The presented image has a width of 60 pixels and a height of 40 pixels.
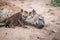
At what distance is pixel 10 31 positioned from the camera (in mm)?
5047

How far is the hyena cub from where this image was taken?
5426 mm

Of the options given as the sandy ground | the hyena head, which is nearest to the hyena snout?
the hyena head

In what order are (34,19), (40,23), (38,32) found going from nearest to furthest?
(38,32)
(40,23)
(34,19)

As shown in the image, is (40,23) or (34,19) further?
(34,19)

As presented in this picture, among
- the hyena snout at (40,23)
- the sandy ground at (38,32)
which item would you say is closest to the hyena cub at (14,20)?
the sandy ground at (38,32)

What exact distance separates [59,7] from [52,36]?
273 centimetres

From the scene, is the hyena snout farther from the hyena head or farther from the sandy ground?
the sandy ground

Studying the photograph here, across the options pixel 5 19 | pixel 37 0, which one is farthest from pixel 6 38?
pixel 37 0

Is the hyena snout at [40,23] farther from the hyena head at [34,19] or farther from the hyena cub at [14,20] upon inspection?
the hyena cub at [14,20]

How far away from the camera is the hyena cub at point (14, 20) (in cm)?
543

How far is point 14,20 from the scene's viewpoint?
5543mm

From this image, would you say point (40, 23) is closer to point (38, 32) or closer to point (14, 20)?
point (38, 32)

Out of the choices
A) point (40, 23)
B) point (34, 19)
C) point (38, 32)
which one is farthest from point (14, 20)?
point (38, 32)

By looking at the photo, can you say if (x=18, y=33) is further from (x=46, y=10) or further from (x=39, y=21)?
(x=46, y=10)
